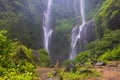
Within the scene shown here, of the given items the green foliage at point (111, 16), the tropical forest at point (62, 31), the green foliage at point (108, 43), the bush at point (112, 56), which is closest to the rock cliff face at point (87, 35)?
the tropical forest at point (62, 31)

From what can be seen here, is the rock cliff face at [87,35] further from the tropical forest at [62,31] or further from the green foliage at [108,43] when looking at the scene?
the green foliage at [108,43]

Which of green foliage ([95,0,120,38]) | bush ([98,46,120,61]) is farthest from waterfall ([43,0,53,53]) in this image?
bush ([98,46,120,61])

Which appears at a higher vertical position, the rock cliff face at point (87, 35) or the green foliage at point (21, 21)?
the green foliage at point (21, 21)

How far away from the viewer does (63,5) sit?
59.4m

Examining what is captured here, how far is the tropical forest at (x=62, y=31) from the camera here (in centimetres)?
Result: 2536

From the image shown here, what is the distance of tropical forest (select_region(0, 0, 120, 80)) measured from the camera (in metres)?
25.4

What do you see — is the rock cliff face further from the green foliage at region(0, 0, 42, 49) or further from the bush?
the bush

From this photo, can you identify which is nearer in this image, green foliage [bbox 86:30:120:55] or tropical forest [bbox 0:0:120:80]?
tropical forest [bbox 0:0:120:80]

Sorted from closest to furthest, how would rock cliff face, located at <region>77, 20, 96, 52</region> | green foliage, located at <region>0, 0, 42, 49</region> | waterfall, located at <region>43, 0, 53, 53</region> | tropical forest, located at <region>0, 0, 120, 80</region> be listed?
1. tropical forest, located at <region>0, 0, 120, 80</region>
2. green foliage, located at <region>0, 0, 42, 49</region>
3. rock cliff face, located at <region>77, 20, 96, 52</region>
4. waterfall, located at <region>43, 0, 53, 53</region>

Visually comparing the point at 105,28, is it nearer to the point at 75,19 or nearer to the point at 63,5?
the point at 75,19

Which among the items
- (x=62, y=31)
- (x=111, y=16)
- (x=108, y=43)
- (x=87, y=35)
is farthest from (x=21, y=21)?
(x=108, y=43)

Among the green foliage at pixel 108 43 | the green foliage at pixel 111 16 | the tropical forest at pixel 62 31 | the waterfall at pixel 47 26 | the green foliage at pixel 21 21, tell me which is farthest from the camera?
the waterfall at pixel 47 26

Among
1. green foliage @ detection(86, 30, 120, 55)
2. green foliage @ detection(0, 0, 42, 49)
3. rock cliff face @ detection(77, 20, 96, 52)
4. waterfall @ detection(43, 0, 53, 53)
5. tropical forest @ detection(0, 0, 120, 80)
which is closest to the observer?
tropical forest @ detection(0, 0, 120, 80)

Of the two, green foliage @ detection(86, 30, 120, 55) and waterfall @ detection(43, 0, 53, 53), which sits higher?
waterfall @ detection(43, 0, 53, 53)
